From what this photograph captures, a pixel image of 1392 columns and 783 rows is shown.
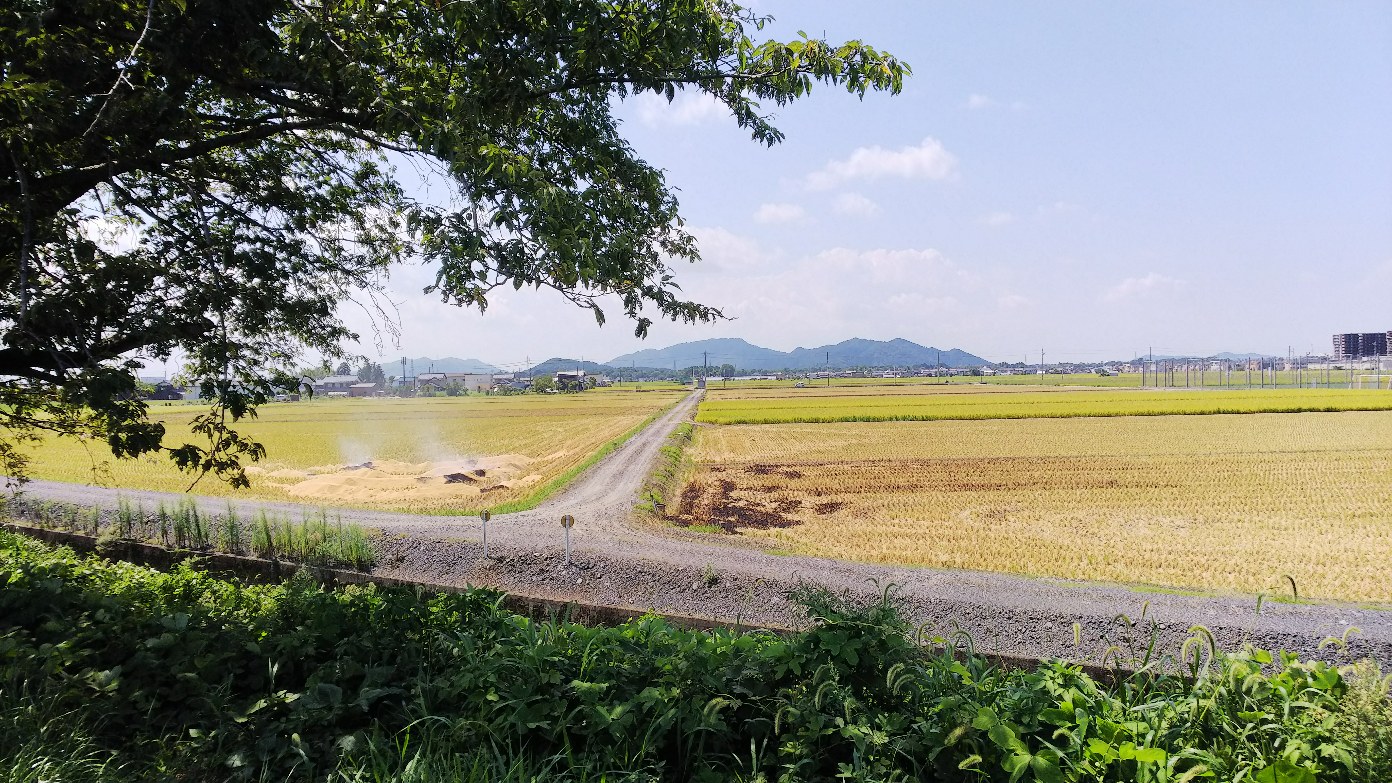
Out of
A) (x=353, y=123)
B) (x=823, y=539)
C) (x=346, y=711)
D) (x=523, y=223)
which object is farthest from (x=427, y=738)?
(x=823, y=539)

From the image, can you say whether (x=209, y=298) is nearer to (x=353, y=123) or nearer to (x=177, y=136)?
(x=177, y=136)

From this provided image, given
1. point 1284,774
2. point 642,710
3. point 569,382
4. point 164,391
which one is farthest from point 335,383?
point 1284,774

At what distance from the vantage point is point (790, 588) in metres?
6.55

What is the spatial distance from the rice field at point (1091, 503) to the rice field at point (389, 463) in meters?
7.51

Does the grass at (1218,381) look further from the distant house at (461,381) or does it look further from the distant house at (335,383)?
the distant house at (335,383)

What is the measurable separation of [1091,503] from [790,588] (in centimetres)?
1658

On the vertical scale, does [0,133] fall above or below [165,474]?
above

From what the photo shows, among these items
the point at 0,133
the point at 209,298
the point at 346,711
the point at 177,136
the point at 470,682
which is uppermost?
the point at 177,136

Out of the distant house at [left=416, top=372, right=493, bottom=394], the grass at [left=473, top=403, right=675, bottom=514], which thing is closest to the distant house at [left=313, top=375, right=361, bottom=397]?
the grass at [left=473, top=403, right=675, bottom=514]

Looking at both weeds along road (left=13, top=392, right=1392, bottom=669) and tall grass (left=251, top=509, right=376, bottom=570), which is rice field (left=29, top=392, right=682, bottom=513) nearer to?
tall grass (left=251, top=509, right=376, bottom=570)

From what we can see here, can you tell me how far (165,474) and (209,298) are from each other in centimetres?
2625

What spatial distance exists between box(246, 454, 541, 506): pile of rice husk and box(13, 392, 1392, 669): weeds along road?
165 inches

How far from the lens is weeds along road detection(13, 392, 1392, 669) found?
8719 millimetres

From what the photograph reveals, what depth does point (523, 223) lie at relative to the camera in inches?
134
